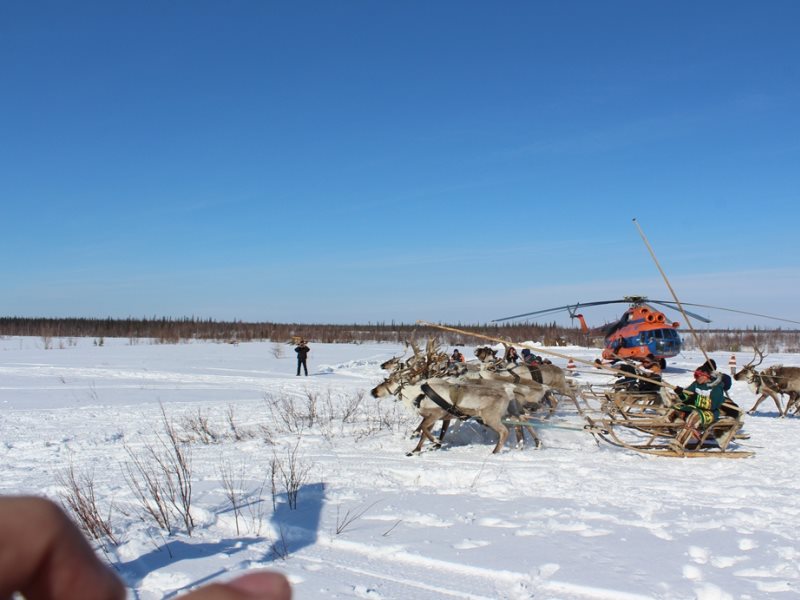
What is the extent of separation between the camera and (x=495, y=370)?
44.4 ft

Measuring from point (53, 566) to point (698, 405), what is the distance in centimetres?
1088

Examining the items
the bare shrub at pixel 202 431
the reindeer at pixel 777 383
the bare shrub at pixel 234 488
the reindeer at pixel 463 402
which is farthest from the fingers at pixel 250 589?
the reindeer at pixel 777 383

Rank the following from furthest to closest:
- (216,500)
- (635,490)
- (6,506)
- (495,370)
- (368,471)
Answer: (495,370), (368,471), (635,490), (216,500), (6,506)

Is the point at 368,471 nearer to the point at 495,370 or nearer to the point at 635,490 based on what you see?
the point at 635,490

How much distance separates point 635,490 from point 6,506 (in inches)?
307

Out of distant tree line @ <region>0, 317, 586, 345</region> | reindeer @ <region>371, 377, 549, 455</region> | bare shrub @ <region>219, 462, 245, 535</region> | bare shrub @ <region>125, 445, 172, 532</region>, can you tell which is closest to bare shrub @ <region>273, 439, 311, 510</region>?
bare shrub @ <region>219, 462, 245, 535</region>

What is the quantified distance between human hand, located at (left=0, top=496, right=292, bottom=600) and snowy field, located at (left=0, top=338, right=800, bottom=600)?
13.5 ft

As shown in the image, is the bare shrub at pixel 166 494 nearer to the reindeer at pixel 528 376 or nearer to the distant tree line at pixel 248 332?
the reindeer at pixel 528 376

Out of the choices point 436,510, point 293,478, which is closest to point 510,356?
point 436,510

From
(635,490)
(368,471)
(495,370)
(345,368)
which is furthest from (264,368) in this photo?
(635,490)

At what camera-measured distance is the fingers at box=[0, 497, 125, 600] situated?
0.67 meters

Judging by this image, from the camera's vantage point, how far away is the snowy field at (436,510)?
15.8ft

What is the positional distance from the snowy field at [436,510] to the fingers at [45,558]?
412 cm

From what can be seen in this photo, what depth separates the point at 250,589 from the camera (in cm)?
72
